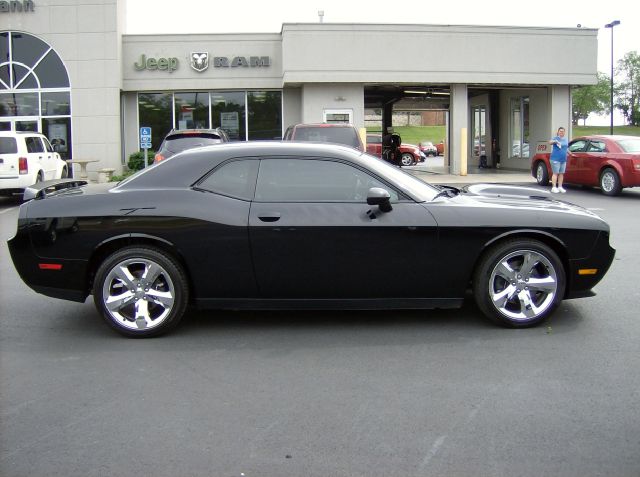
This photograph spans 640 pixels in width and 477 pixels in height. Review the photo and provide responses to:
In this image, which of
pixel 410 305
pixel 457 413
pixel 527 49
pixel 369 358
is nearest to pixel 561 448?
pixel 457 413

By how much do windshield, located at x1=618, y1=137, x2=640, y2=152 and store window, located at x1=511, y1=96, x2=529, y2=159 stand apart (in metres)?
10.5

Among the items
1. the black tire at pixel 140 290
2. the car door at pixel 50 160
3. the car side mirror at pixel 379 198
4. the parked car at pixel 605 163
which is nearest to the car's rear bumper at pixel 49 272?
the black tire at pixel 140 290

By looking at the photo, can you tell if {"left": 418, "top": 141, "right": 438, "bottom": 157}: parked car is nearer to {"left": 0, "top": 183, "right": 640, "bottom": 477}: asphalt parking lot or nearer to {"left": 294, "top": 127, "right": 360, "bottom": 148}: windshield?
{"left": 294, "top": 127, "right": 360, "bottom": 148}: windshield

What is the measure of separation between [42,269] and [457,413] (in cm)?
344

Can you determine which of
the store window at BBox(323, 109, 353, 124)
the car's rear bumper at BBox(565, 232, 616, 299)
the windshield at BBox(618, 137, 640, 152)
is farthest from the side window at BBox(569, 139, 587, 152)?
the car's rear bumper at BBox(565, 232, 616, 299)

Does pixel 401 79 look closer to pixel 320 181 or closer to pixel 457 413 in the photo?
pixel 320 181

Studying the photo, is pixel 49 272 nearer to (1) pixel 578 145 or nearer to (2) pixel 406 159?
(1) pixel 578 145

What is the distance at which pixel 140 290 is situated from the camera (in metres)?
5.43

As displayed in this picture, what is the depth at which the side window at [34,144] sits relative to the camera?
16594mm

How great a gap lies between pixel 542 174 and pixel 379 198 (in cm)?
1597

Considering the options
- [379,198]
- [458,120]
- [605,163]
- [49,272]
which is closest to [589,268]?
[379,198]

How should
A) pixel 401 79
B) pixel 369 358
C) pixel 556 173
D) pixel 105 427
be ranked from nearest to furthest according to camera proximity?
pixel 105 427 → pixel 369 358 → pixel 556 173 → pixel 401 79

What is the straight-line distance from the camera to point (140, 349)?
525 cm

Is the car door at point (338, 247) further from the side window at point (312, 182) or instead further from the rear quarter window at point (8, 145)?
the rear quarter window at point (8, 145)
